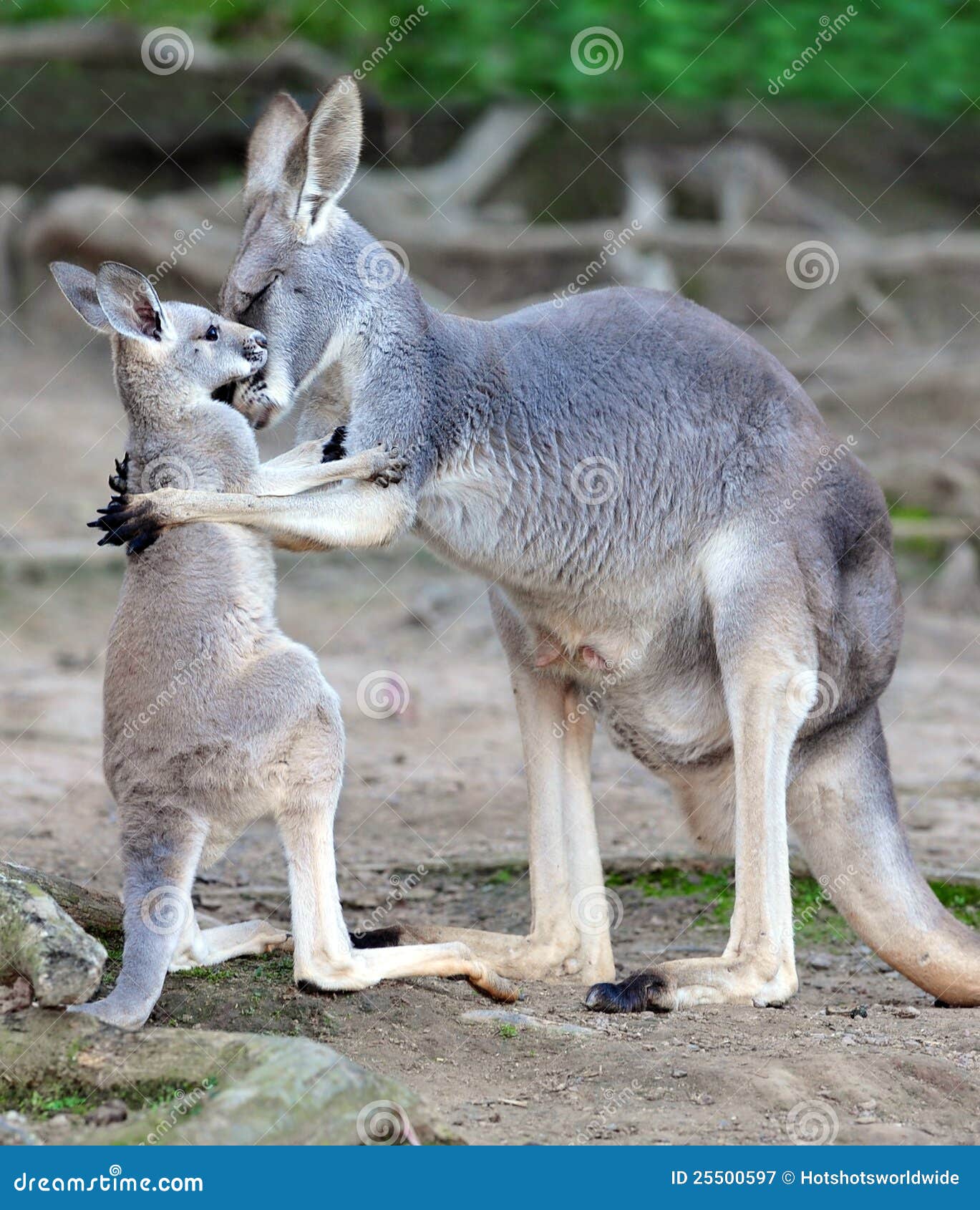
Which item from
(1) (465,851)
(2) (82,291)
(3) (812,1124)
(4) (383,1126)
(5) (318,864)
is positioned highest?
(2) (82,291)

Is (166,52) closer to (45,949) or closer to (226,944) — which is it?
(226,944)

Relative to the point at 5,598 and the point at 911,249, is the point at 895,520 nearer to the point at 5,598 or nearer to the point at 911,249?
the point at 911,249

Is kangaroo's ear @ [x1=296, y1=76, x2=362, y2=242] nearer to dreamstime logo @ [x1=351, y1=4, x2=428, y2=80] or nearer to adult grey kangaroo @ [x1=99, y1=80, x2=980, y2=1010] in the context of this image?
adult grey kangaroo @ [x1=99, y1=80, x2=980, y2=1010]

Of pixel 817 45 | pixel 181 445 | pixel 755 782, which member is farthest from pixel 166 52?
pixel 755 782

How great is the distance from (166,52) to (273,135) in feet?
23.9

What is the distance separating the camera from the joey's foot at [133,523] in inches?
153

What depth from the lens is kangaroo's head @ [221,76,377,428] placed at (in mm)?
4344

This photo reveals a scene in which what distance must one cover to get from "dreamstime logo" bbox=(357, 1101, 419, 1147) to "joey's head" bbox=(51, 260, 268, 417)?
78.0 inches

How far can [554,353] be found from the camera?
4.61 m

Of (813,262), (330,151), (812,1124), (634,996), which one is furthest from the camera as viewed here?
(813,262)

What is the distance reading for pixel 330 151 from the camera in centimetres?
442

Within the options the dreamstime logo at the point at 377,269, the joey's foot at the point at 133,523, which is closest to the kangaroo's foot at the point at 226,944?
the joey's foot at the point at 133,523

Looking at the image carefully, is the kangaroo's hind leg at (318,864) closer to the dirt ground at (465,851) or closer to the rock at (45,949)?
the dirt ground at (465,851)

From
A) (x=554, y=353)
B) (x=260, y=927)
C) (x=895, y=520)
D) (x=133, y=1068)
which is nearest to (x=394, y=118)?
(x=895, y=520)
